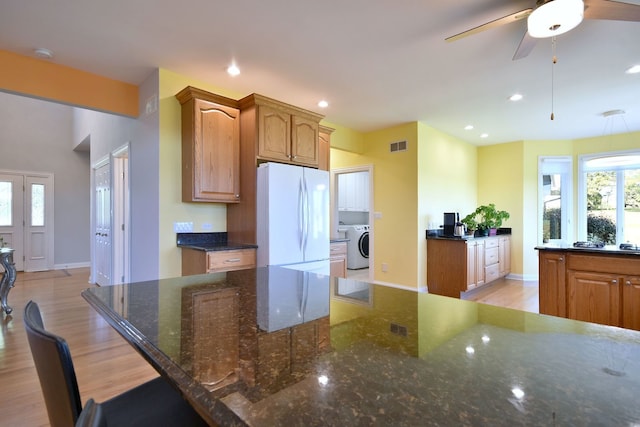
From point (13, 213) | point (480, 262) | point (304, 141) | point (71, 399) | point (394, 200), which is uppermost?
point (304, 141)

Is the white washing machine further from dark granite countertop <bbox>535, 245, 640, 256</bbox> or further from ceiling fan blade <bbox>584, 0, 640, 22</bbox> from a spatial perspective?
ceiling fan blade <bbox>584, 0, 640, 22</bbox>

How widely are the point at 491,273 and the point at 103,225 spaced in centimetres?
615

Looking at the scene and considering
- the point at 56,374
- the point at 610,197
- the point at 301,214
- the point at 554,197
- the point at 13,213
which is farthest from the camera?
the point at 13,213

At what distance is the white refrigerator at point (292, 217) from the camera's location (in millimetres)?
3131

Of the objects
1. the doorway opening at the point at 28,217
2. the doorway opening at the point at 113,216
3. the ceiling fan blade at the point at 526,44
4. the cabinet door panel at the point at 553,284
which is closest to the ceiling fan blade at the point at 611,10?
the ceiling fan blade at the point at 526,44

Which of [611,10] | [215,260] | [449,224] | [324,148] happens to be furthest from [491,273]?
[215,260]

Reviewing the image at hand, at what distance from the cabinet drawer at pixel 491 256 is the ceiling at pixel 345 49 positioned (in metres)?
2.23

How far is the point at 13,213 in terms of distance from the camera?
650cm

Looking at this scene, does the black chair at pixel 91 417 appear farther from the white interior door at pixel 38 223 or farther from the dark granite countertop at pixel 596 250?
the white interior door at pixel 38 223

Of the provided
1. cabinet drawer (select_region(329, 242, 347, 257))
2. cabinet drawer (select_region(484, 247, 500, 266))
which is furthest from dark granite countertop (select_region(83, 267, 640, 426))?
cabinet drawer (select_region(484, 247, 500, 266))

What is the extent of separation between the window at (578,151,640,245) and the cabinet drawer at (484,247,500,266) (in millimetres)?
1722

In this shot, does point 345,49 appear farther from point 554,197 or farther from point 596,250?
point 554,197

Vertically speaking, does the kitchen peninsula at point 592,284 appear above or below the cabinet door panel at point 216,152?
below

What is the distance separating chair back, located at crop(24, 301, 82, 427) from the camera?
2.06 ft
